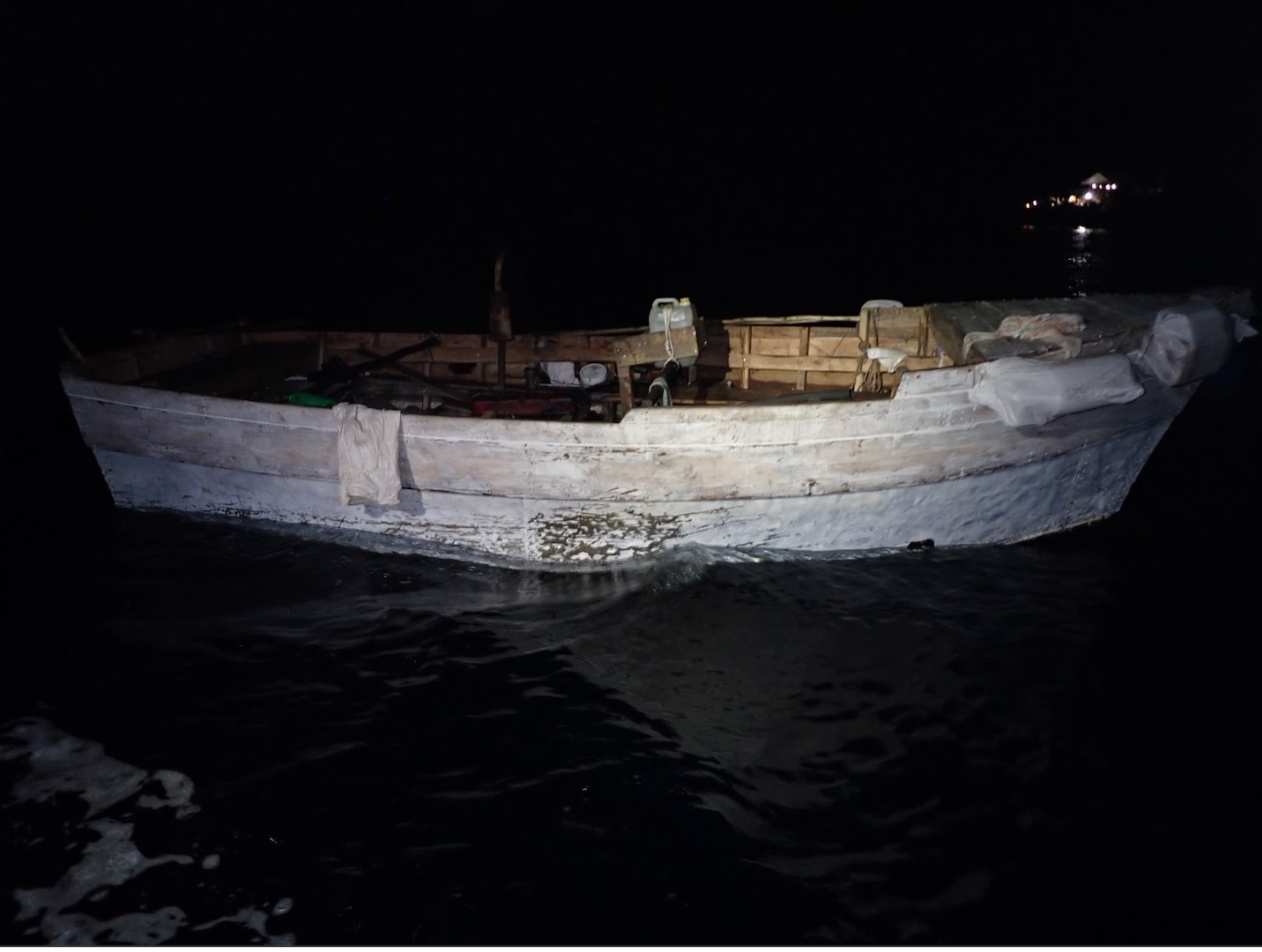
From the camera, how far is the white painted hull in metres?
6.15

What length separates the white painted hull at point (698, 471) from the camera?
615cm

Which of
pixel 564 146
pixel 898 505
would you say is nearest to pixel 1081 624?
pixel 898 505

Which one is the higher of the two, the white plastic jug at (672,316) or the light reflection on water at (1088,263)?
the light reflection on water at (1088,263)

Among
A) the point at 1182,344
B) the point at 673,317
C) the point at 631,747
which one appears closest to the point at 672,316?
the point at 673,317

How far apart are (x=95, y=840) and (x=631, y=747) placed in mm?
3234

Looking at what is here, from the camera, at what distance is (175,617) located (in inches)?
263

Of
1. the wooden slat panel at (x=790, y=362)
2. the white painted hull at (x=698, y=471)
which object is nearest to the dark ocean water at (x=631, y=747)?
the white painted hull at (x=698, y=471)

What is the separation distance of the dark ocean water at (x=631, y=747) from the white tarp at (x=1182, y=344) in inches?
75.8

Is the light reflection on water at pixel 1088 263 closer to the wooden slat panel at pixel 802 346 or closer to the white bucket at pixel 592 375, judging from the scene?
the wooden slat panel at pixel 802 346

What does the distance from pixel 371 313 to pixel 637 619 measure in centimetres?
2039

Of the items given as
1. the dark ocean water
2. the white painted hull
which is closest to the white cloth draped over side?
the white painted hull

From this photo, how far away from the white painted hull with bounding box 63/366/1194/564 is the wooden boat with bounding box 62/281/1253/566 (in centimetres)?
2

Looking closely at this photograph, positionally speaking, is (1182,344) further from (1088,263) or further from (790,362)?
A: (1088,263)

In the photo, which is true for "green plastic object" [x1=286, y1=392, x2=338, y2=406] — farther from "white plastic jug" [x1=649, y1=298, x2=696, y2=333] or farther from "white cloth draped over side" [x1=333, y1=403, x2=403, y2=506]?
"white plastic jug" [x1=649, y1=298, x2=696, y2=333]
